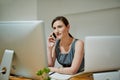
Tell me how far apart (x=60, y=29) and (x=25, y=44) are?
4.14 ft

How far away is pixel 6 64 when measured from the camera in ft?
4.47

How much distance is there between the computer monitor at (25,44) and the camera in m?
1.18

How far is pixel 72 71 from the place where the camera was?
2.11 meters

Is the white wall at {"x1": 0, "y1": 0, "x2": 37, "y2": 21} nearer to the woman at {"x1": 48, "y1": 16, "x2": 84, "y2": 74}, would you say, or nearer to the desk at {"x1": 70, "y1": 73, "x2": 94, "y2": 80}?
the woman at {"x1": 48, "y1": 16, "x2": 84, "y2": 74}

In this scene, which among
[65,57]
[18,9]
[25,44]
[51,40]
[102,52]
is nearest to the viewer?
[25,44]

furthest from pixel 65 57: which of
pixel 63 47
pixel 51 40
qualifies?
pixel 51 40

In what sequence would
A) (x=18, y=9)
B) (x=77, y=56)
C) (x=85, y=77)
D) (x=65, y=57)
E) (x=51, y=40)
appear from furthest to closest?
(x=18, y=9), (x=51, y=40), (x=65, y=57), (x=77, y=56), (x=85, y=77)

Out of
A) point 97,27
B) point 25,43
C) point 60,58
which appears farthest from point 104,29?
point 25,43

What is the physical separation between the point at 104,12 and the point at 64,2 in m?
0.64

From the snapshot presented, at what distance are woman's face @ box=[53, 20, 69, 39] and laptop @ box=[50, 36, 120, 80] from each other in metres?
1.08

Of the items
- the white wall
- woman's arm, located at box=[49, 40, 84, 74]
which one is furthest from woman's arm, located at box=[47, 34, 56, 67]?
the white wall

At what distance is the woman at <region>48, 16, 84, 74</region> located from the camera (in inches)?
90.2

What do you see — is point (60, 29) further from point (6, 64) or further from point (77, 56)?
point (6, 64)

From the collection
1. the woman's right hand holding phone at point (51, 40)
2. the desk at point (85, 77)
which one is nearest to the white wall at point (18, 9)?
the woman's right hand holding phone at point (51, 40)
